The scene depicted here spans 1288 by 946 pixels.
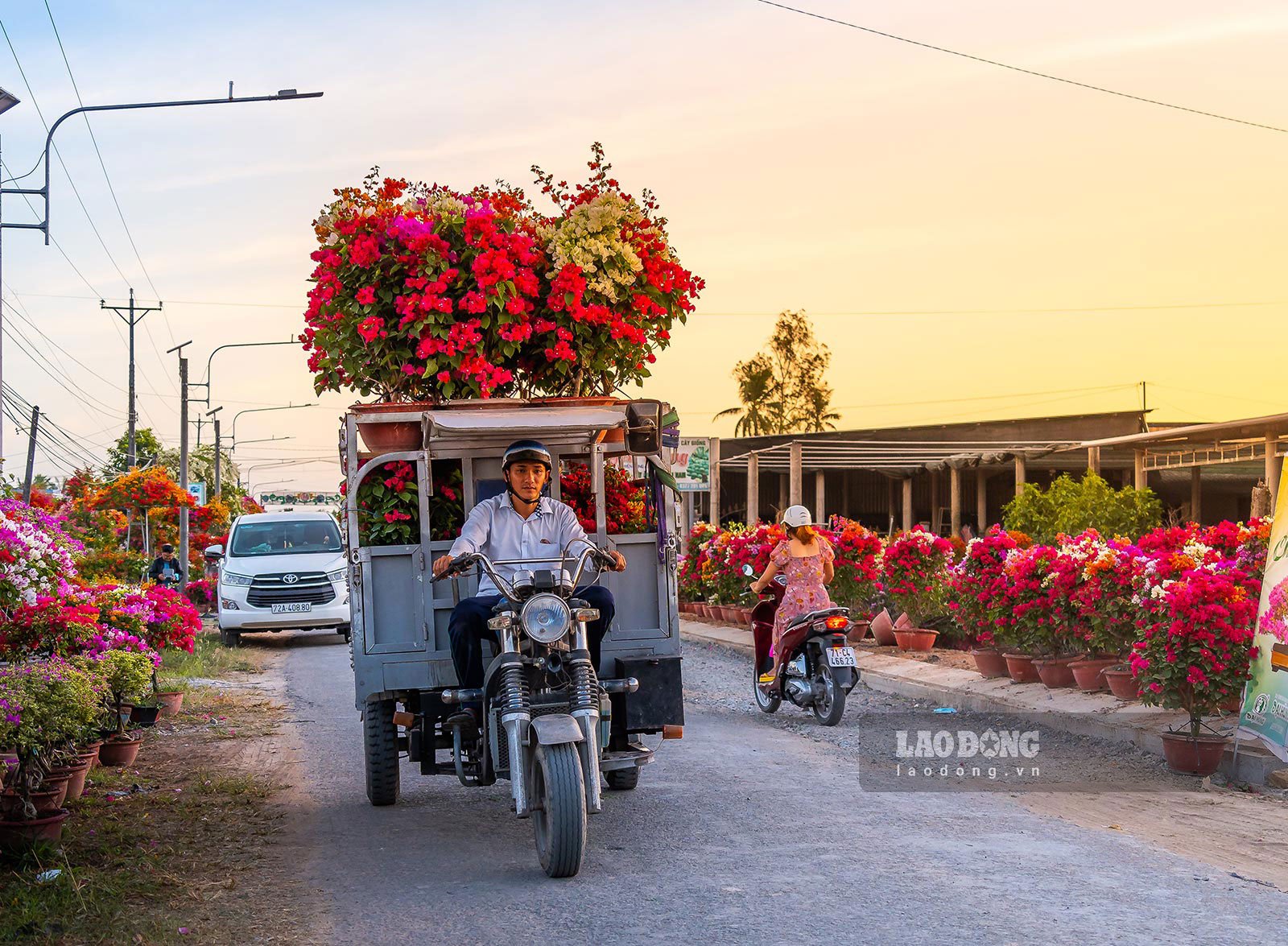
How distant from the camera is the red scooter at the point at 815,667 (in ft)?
37.2

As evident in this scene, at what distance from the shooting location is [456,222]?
8.65m

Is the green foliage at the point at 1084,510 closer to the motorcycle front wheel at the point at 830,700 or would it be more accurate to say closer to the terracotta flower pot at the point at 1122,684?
the terracotta flower pot at the point at 1122,684

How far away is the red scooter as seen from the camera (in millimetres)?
11336

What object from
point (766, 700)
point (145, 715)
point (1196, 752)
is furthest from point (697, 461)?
point (1196, 752)

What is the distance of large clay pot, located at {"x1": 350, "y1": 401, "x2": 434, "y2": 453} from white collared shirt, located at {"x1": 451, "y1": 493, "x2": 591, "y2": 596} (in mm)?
861

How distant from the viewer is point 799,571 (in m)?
12.0

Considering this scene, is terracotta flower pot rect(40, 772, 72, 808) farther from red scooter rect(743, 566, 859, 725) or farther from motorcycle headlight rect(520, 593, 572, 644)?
red scooter rect(743, 566, 859, 725)

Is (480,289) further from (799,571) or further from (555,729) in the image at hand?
(799,571)

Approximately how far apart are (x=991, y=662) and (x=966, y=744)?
10.2ft

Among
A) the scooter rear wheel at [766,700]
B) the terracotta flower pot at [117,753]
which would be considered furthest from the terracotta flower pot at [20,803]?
the scooter rear wheel at [766,700]

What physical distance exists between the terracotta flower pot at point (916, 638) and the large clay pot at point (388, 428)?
1054 centimetres

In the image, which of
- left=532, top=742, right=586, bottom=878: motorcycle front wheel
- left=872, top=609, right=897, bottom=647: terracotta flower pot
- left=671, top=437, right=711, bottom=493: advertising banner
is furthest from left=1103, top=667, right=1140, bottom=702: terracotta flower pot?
left=671, top=437, right=711, bottom=493: advertising banner

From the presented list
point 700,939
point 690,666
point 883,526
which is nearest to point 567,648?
point 700,939

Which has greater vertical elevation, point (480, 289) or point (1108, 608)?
point (480, 289)
